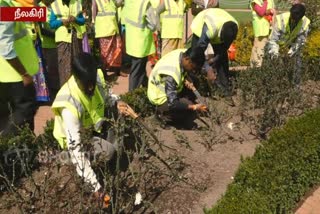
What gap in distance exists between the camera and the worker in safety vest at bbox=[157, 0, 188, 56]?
7.02 m

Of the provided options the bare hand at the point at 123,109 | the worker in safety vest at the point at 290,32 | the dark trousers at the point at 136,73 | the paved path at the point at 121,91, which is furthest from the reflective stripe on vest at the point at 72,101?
the worker in safety vest at the point at 290,32

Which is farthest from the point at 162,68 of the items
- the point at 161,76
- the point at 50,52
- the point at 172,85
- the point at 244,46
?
the point at 244,46

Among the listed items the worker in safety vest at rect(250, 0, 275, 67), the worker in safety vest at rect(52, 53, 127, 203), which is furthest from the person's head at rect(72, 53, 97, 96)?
the worker in safety vest at rect(250, 0, 275, 67)

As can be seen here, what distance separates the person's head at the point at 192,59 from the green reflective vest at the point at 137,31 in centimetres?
127

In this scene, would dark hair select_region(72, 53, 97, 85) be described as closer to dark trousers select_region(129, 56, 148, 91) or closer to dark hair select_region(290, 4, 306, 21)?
dark trousers select_region(129, 56, 148, 91)

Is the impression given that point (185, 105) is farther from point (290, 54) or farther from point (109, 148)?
point (290, 54)

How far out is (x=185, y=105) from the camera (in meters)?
5.62

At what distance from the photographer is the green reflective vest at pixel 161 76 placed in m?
5.50

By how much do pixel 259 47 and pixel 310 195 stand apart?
3.30 m

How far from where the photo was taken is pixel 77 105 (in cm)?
420

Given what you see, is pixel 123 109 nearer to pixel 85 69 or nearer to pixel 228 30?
pixel 85 69

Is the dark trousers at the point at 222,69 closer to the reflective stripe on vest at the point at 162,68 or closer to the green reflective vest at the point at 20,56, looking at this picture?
the reflective stripe on vest at the point at 162,68

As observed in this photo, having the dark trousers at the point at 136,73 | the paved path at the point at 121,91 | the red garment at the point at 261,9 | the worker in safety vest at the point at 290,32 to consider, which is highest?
the red garment at the point at 261,9

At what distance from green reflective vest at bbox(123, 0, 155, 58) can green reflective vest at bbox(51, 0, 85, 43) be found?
0.63 m
